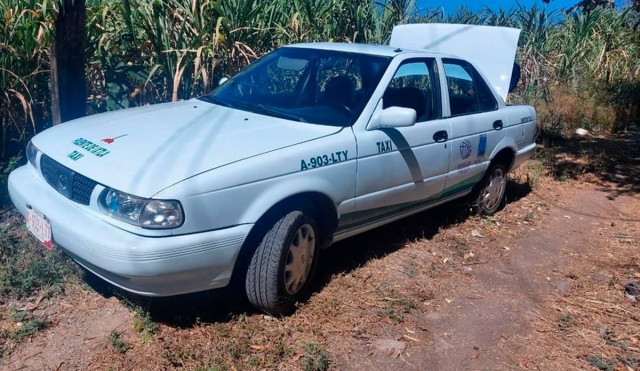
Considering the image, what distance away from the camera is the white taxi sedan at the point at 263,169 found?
10.5 ft

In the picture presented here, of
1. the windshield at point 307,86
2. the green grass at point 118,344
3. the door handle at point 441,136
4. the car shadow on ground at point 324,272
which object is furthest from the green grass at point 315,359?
the door handle at point 441,136

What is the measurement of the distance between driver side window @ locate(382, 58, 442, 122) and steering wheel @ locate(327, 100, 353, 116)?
35 cm

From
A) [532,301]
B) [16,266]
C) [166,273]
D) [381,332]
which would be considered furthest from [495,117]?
[16,266]

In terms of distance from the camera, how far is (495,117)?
18.5 ft

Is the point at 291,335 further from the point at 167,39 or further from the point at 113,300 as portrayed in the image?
the point at 167,39

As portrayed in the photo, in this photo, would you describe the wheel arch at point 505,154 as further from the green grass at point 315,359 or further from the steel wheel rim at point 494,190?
the green grass at point 315,359

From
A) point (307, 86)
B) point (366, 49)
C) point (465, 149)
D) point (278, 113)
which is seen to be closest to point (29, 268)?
point (278, 113)

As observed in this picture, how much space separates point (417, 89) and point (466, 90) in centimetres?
85

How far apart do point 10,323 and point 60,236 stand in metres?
0.62

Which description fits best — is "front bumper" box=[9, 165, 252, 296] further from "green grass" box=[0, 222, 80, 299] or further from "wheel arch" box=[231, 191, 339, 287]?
"green grass" box=[0, 222, 80, 299]

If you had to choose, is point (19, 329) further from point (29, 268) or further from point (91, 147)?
point (91, 147)

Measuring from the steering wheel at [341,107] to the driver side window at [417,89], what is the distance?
0.35 meters

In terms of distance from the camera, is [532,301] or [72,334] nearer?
[72,334]

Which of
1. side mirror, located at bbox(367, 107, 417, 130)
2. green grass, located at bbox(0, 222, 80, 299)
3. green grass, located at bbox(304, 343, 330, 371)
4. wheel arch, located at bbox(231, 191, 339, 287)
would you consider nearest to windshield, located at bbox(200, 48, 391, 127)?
side mirror, located at bbox(367, 107, 417, 130)
